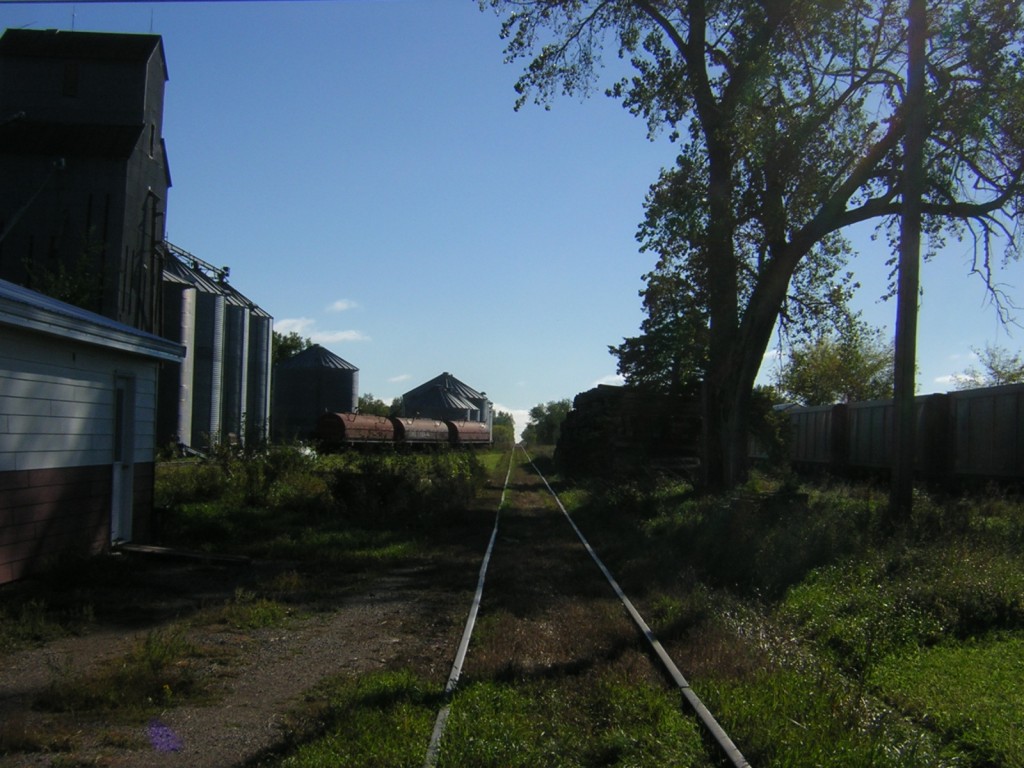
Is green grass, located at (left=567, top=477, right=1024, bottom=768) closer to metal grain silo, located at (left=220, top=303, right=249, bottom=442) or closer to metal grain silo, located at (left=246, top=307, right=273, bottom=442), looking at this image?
metal grain silo, located at (left=220, top=303, right=249, bottom=442)

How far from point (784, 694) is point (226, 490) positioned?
14.2 metres

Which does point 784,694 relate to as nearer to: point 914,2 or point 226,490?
point 914,2

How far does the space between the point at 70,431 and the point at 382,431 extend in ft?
107

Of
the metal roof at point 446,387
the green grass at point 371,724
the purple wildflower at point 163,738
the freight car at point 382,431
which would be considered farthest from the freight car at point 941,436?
the metal roof at point 446,387

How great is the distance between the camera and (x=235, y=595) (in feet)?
32.1

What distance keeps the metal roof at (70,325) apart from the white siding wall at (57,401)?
236 millimetres

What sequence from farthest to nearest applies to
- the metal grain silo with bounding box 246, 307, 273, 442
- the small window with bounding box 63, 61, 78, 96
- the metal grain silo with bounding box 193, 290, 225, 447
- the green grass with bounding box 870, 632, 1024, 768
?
1. the metal grain silo with bounding box 246, 307, 273, 442
2. the metal grain silo with bounding box 193, 290, 225, 447
3. the small window with bounding box 63, 61, 78, 96
4. the green grass with bounding box 870, 632, 1024, 768

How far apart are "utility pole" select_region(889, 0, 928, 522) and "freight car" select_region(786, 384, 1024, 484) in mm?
6488

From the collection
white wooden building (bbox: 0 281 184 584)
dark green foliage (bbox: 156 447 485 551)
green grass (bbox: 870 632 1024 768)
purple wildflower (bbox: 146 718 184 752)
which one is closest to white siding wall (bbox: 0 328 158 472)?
white wooden building (bbox: 0 281 184 584)

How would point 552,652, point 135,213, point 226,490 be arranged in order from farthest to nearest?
point 135,213 → point 226,490 → point 552,652

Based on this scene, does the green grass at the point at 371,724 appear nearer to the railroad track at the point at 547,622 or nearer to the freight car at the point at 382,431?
the railroad track at the point at 547,622

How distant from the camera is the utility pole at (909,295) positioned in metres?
12.8

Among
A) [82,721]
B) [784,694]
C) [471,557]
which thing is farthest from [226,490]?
[784,694]

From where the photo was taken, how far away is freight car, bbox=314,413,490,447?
39.8 metres
